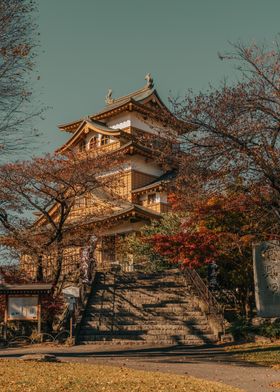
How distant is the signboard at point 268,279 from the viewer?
6.96 m

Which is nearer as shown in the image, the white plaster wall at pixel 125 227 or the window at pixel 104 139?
the white plaster wall at pixel 125 227

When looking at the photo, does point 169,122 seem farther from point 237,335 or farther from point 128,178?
point 128,178

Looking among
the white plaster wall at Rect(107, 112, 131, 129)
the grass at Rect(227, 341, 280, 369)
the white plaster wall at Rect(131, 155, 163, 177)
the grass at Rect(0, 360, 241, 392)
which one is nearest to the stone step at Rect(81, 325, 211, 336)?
the grass at Rect(227, 341, 280, 369)

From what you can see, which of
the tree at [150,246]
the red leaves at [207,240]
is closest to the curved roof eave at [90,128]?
the tree at [150,246]

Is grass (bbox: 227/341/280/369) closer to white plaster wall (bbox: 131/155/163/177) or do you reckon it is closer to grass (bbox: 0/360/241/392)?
grass (bbox: 0/360/241/392)

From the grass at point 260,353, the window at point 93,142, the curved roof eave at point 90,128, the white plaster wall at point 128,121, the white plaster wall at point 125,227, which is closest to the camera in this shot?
the grass at point 260,353

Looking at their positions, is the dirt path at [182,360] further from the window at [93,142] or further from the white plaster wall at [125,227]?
the window at [93,142]

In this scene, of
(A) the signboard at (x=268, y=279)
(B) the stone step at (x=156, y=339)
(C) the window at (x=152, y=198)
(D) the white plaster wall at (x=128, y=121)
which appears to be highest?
(D) the white plaster wall at (x=128, y=121)

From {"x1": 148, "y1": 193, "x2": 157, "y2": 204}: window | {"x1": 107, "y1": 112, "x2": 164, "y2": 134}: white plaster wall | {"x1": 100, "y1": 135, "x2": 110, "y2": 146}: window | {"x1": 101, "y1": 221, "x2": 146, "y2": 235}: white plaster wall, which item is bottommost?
{"x1": 101, "y1": 221, "x2": 146, "y2": 235}: white plaster wall

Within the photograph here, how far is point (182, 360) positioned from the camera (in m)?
13.7

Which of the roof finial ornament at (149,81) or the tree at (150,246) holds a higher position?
the roof finial ornament at (149,81)

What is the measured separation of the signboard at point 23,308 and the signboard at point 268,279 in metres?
14.0

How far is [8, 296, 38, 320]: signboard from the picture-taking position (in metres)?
19.5

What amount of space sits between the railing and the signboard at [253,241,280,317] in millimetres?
11527
